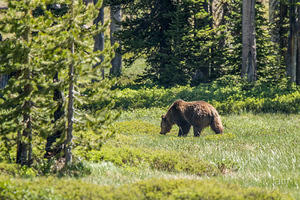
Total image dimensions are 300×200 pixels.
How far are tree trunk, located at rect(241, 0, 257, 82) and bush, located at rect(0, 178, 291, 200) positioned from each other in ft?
57.8

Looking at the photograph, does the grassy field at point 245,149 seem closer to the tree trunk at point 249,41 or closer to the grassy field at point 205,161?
the grassy field at point 205,161

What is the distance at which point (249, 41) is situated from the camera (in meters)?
23.9

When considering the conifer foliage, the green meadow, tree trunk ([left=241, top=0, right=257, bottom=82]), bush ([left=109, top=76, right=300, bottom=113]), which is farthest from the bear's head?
tree trunk ([left=241, top=0, right=257, bottom=82])

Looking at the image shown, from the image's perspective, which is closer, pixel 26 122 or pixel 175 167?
pixel 26 122

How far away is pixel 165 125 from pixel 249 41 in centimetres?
1101

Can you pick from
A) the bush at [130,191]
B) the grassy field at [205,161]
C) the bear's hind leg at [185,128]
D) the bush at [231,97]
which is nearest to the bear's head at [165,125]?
the grassy field at [205,161]

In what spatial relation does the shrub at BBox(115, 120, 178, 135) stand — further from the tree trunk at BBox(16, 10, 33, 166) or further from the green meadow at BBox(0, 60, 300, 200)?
the tree trunk at BBox(16, 10, 33, 166)

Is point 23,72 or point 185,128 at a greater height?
point 23,72

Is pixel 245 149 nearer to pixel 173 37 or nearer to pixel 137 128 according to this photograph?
pixel 137 128

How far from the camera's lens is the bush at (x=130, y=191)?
6.77 m

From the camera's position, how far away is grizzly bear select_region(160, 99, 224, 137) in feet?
45.3

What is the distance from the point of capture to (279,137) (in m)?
13.3

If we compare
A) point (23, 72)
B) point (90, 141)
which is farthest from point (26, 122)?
point (90, 141)

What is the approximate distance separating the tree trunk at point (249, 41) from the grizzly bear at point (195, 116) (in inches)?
415
